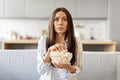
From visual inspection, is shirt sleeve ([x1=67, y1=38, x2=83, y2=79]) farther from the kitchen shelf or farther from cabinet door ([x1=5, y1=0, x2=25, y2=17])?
cabinet door ([x1=5, y1=0, x2=25, y2=17])

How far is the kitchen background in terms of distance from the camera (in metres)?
4.46

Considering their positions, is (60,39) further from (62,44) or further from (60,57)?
(60,57)

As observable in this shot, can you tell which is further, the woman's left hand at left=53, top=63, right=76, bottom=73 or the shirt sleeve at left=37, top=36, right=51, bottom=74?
the shirt sleeve at left=37, top=36, right=51, bottom=74

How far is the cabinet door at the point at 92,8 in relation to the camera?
14.8 ft

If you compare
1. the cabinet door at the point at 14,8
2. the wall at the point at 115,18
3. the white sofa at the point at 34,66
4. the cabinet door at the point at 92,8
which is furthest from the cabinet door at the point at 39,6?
the white sofa at the point at 34,66

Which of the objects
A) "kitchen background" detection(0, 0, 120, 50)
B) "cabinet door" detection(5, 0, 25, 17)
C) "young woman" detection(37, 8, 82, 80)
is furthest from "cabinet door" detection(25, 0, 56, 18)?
"young woman" detection(37, 8, 82, 80)

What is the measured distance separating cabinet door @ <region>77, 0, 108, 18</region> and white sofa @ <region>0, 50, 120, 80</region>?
2312mm

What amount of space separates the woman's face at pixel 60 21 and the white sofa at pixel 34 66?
738mm

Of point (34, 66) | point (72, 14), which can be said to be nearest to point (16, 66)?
point (34, 66)

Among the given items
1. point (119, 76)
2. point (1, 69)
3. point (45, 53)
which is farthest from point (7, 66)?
point (119, 76)

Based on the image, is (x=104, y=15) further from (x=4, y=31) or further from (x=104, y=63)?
(x=104, y=63)

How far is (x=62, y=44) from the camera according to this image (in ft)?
5.36

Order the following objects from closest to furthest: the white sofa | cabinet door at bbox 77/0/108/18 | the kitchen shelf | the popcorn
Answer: the popcorn, the white sofa, the kitchen shelf, cabinet door at bbox 77/0/108/18

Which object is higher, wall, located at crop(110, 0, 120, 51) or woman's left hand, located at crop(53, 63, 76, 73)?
wall, located at crop(110, 0, 120, 51)
